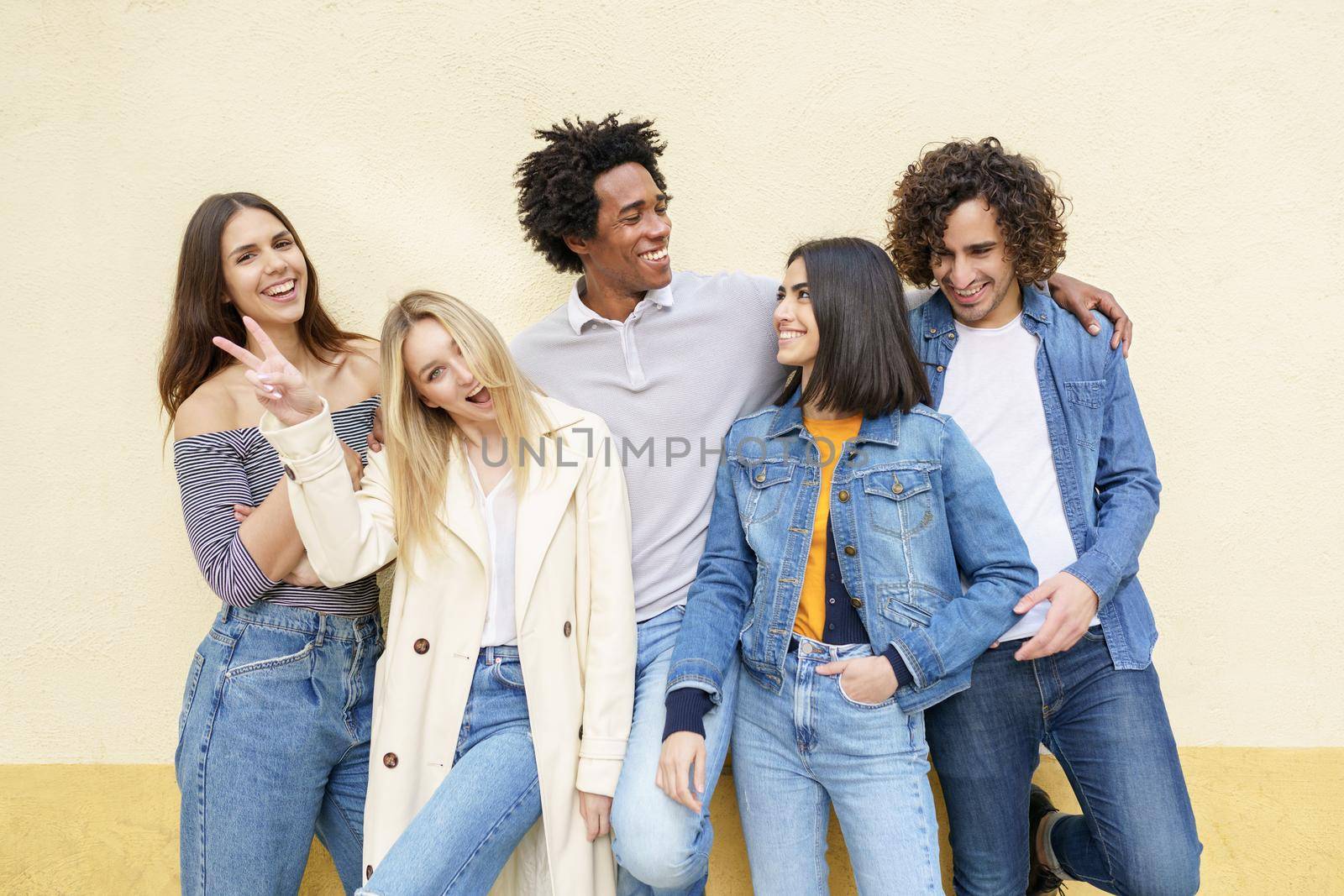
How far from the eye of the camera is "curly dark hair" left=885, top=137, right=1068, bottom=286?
8.66 ft

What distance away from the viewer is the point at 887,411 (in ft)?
8.25

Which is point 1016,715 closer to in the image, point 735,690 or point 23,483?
point 735,690

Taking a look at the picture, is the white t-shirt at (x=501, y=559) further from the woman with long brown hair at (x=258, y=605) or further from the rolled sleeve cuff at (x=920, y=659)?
the rolled sleeve cuff at (x=920, y=659)

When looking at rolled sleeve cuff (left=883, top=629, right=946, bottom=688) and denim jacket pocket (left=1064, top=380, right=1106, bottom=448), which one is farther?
denim jacket pocket (left=1064, top=380, right=1106, bottom=448)

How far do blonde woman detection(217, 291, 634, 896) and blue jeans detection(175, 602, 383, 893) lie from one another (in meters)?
0.18

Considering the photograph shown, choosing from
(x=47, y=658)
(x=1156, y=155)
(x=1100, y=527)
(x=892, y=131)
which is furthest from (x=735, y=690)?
(x=47, y=658)

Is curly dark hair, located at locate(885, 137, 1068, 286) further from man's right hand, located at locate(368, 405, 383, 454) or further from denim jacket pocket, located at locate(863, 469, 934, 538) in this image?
man's right hand, located at locate(368, 405, 383, 454)

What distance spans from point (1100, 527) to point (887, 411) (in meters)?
0.71

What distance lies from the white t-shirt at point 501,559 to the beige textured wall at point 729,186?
1050mm

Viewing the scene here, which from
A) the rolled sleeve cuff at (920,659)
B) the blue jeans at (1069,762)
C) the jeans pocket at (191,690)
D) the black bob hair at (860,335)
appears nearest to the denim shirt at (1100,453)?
the blue jeans at (1069,762)

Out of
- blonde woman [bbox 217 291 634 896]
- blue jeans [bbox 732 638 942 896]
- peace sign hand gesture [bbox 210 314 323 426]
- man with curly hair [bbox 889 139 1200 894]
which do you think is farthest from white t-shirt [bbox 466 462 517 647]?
man with curly hair [bbox 889 139 1200 894]

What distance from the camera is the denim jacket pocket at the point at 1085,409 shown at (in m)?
2.61

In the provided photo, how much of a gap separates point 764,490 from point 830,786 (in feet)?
2.71

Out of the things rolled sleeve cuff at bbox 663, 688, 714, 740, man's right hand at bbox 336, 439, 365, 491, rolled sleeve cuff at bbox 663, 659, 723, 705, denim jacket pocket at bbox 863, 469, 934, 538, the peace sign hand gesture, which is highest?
the peace sign hand gesture
